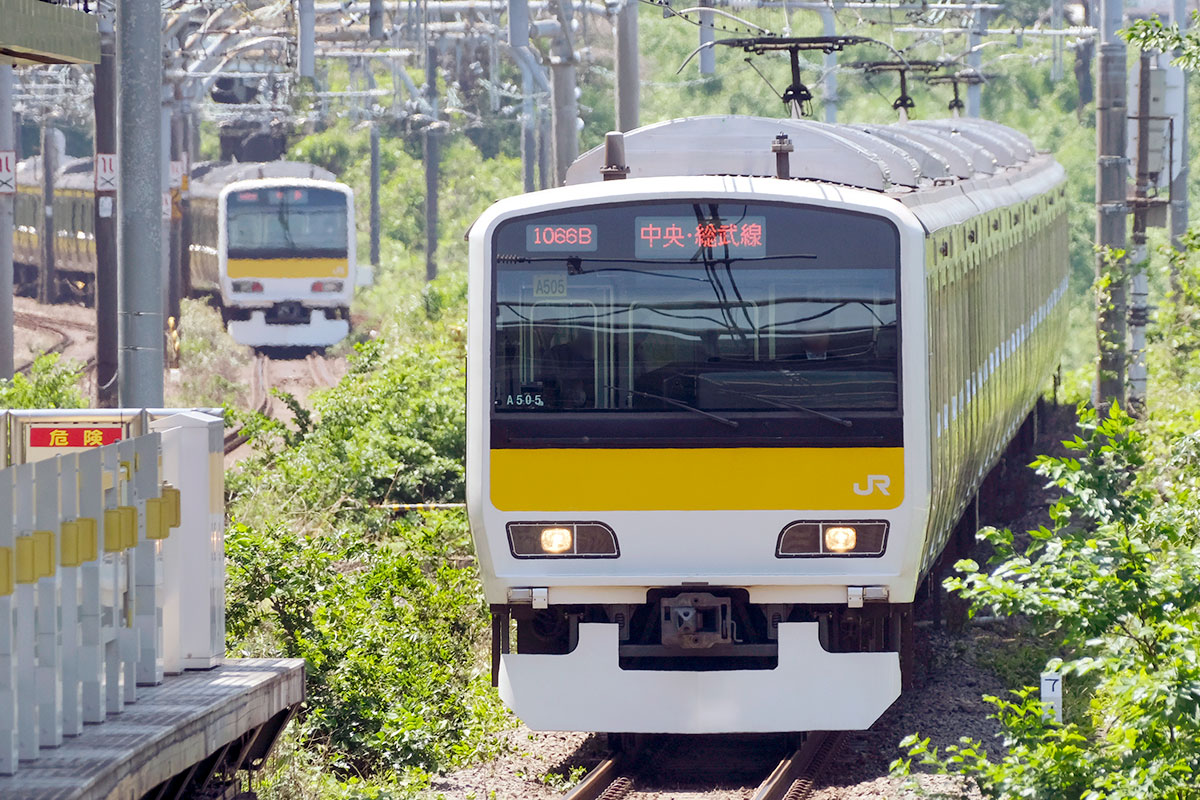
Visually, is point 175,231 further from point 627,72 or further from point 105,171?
point 105,171

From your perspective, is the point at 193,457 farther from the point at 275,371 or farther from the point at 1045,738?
the point at 275,371

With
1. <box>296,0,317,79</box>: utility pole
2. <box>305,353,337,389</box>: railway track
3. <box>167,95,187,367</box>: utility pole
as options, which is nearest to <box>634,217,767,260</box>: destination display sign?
<box>296,0,317,79</box>: utility pole

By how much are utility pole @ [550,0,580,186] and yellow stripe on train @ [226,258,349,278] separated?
9332mm

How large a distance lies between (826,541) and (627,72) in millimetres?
11428

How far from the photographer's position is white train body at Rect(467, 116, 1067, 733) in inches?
333

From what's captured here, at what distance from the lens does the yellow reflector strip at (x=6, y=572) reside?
17.4ft

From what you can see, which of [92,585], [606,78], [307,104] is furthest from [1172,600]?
[606,78]

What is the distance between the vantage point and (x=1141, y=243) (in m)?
18.4

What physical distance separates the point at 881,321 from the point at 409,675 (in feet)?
9.98

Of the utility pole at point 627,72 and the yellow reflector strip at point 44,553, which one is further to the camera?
the utility pole at point 627,72

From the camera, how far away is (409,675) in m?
9.66

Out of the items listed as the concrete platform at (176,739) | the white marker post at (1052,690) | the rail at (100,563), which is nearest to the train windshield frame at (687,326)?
the white marker post at (1052,690)

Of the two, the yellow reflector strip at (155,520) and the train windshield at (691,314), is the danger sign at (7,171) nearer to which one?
the train windshield at (691,314)

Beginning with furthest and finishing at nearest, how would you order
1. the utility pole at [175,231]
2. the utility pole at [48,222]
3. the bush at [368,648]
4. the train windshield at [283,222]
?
the utility pole at [48,222] < the train windshield at [283,222] < the utility pole at [175,231] < the bush at [368,648]
